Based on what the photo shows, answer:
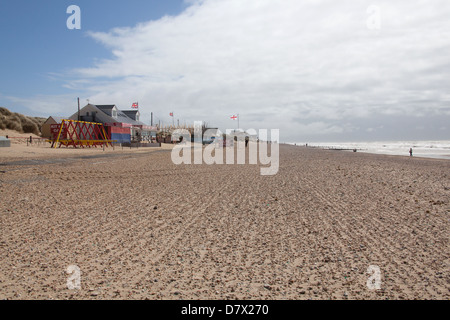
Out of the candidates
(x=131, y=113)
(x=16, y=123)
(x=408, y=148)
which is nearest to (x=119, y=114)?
(x=131, y=113)

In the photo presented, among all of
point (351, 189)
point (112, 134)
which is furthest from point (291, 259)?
point (112, 134)

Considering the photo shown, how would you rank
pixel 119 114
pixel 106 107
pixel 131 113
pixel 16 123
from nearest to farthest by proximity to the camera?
pixel 106 107 → pixel 16 123 → pixel 119 114 → pixel 131 113

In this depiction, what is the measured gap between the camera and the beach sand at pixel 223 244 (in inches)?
134

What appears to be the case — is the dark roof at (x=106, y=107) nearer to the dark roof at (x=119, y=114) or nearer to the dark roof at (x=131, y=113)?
the dark roof at (x=119, y=114)

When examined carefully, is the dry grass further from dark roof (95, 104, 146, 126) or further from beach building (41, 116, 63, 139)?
dark roof (95, 104, 146, 126)

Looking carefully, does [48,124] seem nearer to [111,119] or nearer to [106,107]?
[106,107]

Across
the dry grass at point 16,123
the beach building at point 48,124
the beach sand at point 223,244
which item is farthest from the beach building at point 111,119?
the beach sand at point 223,244

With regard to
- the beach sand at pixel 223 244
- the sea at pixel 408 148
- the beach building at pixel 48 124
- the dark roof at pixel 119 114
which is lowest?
the beach sand at pixel 223 244

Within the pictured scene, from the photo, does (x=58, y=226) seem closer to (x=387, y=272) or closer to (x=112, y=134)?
(x=387, y=272)

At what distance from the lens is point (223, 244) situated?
4809 mm

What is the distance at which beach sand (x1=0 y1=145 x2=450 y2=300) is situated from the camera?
11.2 ft

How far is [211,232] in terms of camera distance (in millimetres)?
5434
